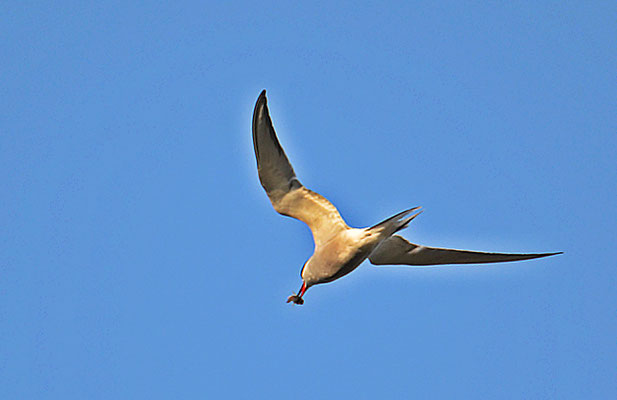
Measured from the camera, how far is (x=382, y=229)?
1350 cm

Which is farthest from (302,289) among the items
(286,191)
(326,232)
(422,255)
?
(422,255)

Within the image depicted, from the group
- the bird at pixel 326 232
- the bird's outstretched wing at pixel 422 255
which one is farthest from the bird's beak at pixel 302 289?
the bird's outstretched wing at pixel 422 255

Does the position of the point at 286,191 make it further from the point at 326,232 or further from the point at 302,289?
the point at 302,289

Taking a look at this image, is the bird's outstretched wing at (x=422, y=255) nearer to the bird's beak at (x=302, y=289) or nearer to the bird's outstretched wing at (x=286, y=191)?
the bird's outstretched wing at (x=286, y=191)

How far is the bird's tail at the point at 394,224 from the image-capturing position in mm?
13195

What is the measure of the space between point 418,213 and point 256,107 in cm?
284

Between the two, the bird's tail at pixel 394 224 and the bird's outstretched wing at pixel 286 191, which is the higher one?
the bird's outstretched wing at pixel 286 191

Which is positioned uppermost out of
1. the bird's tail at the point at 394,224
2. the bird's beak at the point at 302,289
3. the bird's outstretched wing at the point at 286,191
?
the bird's outstretched wing at the point at 286,191

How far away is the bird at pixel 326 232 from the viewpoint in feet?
44.2

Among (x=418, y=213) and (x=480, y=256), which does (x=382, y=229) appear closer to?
(x=418, y=213)

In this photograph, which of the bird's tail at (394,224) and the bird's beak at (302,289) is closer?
the bird's tail at (394,224)

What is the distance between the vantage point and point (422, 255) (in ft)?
49.5

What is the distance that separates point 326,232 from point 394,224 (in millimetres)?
1469

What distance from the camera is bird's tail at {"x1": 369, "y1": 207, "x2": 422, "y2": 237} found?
13.2 meters
